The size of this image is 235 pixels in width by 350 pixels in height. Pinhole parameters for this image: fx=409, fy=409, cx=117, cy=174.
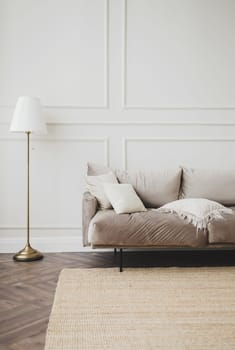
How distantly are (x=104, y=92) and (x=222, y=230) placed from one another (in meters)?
1.78

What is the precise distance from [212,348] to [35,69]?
301 centimetres

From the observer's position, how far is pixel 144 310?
2328 millimetres

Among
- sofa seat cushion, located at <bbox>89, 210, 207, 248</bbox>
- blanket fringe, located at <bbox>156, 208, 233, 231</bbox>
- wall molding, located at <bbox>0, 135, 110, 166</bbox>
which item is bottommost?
sofa seat cushion, located at <bbox>89, 210, 207, 248</bbox>

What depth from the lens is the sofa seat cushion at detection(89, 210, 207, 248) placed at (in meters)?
3.04

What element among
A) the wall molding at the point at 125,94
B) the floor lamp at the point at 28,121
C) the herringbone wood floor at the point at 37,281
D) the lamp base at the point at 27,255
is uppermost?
the wall molding at the point at 125,94

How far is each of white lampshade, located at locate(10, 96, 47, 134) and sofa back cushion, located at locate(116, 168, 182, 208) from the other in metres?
0.86

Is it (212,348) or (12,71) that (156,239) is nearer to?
(212,348)

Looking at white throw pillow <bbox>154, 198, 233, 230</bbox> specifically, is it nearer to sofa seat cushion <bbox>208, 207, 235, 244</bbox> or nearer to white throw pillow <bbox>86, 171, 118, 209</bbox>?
sofa seat cushion <bbox>208, 207, 235, 244</bbox>

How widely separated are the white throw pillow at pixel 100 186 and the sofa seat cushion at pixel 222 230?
90cm

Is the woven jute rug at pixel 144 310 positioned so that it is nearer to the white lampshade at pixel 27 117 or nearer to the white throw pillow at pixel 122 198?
the white throw pillow at pixel 122 198

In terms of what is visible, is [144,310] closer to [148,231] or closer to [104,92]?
[148,231]

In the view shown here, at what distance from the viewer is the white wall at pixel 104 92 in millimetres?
3928

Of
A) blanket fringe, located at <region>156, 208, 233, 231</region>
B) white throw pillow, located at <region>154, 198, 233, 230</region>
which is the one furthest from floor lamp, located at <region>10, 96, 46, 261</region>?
blanket fringe, located at <region>156, 208, 233, 231</region>

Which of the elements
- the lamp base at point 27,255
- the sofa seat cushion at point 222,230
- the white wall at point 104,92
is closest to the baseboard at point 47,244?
the white wall at point 104,92
